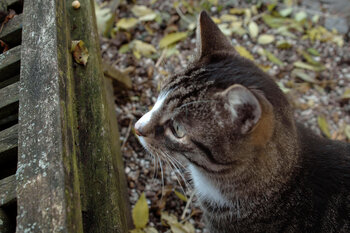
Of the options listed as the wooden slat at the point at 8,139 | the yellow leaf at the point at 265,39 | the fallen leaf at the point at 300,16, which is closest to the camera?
the wooden slat at the point at 8,139

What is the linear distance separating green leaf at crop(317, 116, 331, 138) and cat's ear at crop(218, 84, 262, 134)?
1.66 meters

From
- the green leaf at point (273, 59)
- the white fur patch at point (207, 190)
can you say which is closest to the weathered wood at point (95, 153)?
the white fur patch at point (207, 190)

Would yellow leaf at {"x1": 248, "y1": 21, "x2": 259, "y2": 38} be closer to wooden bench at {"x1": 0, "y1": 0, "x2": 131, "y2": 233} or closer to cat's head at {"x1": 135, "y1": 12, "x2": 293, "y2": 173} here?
cat's head at {"x1": 135, "y1": 12, "x2": 293, "y2": 173}

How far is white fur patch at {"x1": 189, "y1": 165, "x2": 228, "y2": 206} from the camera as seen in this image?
66.4 inches

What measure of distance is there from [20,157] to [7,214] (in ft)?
0.78

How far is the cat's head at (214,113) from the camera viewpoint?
1.34 metres

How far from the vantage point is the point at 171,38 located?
315 centimetres

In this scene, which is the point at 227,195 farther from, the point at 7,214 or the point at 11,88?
the point at 11,88

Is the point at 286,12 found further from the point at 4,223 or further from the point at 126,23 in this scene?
the point at 4,223

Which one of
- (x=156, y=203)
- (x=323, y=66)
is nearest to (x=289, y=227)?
(x=156, y=203)

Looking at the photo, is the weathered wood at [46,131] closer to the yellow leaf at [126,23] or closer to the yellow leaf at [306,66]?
the yellow leaf at [126,23]

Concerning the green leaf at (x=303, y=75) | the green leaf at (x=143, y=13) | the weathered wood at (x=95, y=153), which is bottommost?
the green leaf at (x=303, y=75)

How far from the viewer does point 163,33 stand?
329 cm

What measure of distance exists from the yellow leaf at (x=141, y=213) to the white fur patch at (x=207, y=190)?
1.57 feet
